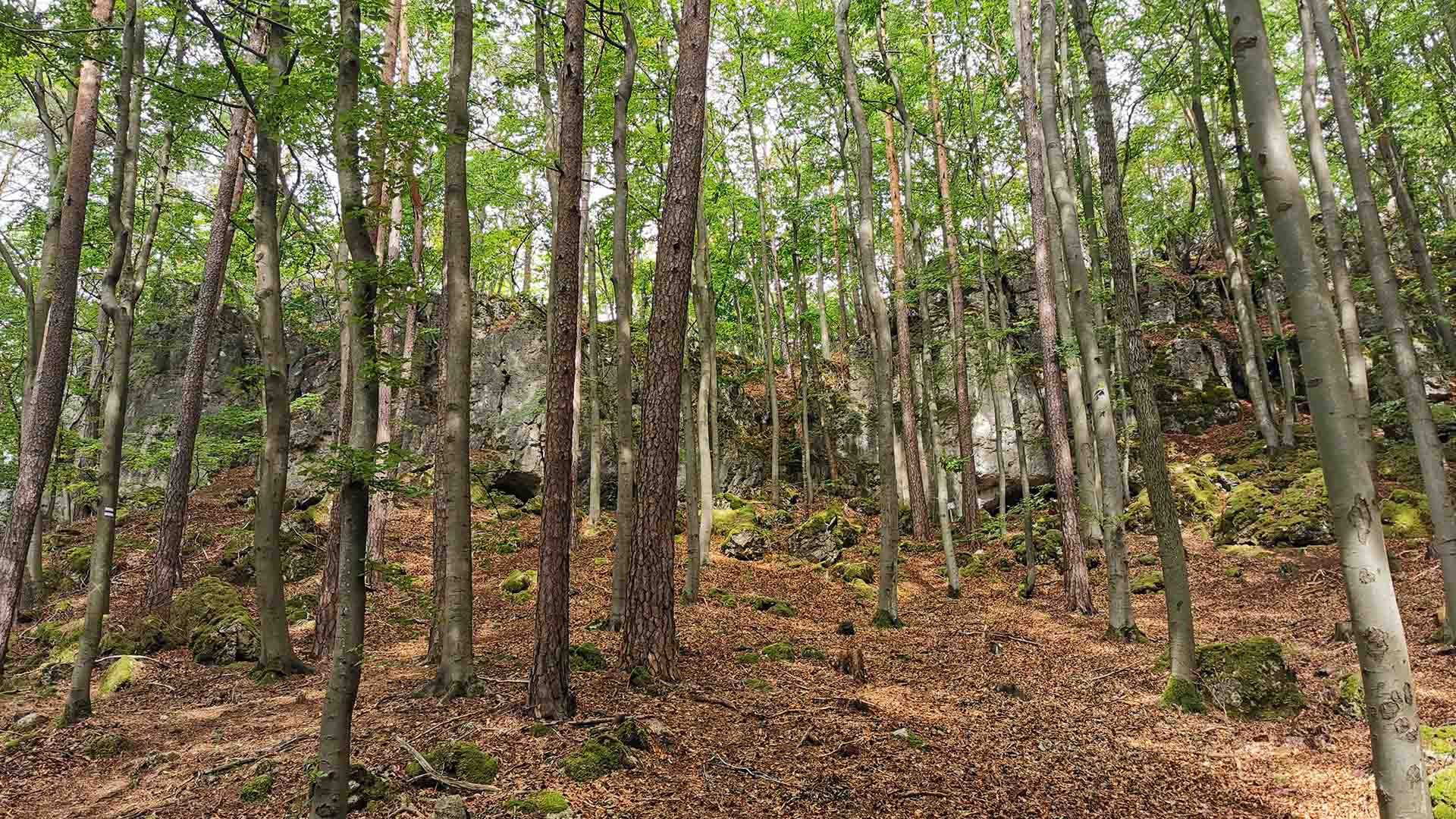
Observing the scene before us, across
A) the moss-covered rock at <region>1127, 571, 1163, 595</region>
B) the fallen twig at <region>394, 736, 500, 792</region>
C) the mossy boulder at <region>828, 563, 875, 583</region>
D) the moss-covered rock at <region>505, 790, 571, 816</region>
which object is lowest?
the moss-covered rock at <region>1127, 571, 1163, 595</region>

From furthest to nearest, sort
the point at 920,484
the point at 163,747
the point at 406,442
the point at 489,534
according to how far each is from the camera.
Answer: the point at 406,442 → the point at 920,484 → the point at 489,534 → the point at 163,747

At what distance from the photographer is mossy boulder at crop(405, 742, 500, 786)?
4473 millimetres

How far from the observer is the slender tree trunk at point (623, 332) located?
27.5ft

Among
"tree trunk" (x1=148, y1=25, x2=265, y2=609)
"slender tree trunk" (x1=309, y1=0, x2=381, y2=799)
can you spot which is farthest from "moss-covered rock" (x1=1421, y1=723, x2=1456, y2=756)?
"tree trunk" (x1=148, y1=25, x2=265, y2=609)

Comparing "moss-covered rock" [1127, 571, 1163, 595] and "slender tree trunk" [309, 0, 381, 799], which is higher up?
"slender tree trunk" [309, 0, 381, 799]

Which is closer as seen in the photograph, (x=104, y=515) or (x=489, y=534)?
(x=104, y=515)

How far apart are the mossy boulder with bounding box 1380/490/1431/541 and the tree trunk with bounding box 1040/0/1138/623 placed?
733 centimetres

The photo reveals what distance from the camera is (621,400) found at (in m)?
10.0

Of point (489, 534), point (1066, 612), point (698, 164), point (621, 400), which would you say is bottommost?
point (1066, 612)

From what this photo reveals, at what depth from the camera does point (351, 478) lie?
11.8 ft

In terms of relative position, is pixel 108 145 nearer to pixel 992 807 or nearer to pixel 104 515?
pixel 104 515

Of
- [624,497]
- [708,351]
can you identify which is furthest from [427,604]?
[708,351]

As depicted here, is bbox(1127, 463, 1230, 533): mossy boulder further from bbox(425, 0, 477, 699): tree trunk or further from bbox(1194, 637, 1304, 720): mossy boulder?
bbox(425, 0, 477, 699): tree trunk

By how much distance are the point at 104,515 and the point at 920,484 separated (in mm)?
15444
